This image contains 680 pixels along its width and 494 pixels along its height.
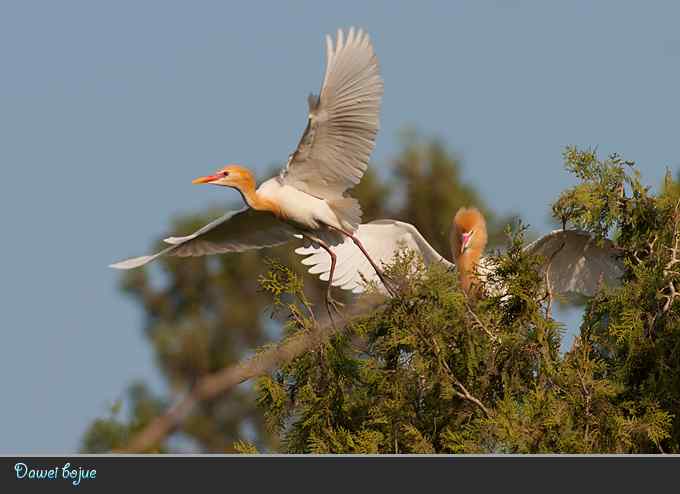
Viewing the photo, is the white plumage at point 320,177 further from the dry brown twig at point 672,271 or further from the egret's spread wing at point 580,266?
the dry brown twig at point 672,271

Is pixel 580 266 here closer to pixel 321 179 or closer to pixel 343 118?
pixel 321 179

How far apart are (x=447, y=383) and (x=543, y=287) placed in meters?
0.83

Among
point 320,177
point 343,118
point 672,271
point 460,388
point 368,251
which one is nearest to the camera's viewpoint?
point 460,388

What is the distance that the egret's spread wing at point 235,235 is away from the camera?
820 centimetres

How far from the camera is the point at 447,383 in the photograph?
18.8ft

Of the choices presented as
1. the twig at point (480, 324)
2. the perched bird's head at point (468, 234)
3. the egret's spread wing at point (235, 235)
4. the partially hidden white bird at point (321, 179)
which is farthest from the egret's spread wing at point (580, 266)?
the twig at point (480, 324)

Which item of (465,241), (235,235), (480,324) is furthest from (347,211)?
(480,324)

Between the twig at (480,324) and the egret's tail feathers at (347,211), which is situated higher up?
the twig at (480,324)

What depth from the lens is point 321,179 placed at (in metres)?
7.88

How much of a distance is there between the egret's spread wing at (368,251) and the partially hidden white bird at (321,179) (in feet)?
0.38

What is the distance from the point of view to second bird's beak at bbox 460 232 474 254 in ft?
27.9

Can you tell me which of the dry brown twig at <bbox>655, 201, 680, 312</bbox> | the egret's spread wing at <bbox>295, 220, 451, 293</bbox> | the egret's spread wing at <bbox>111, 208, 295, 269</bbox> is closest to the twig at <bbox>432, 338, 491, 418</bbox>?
the dry brown twig at <bbox>655, 201, 680, 312</bbox>

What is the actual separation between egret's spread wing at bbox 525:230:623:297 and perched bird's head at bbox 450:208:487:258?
502 mm

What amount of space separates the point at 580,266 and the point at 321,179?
1717 millimetres
